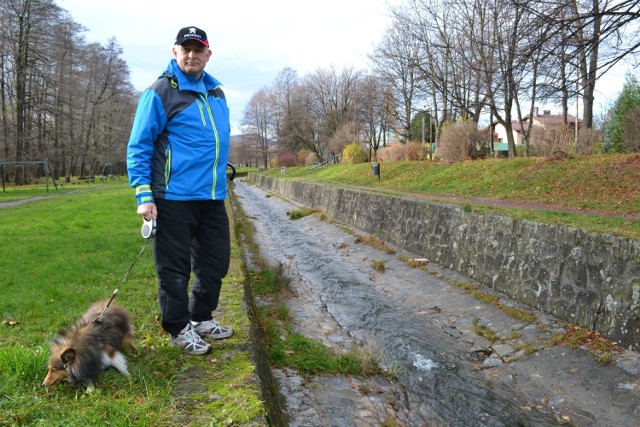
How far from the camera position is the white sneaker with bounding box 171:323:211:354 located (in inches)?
142

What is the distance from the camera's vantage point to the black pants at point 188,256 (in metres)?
3.47

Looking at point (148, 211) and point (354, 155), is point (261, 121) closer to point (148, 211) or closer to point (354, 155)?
point (354, 155)

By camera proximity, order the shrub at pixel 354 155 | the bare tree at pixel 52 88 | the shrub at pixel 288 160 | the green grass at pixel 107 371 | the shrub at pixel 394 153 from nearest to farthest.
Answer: the green grass at pixel 107 371
the shrub at pixel 394 153
the bare tree at pixel 52 88
the shrub at pixel 354 155
the shrub at pixel 288 160

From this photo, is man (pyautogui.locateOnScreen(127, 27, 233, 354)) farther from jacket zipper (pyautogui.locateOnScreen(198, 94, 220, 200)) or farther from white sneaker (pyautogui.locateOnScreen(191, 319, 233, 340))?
white sneaker (pyautogui.locateOnScreen(191, 319, 233, 340))

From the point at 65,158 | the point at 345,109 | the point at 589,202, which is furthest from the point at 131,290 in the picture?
the point at 345,109

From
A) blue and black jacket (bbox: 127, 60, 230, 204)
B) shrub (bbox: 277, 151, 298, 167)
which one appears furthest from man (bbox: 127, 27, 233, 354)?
shrub (bbox: 277, 151, 298, 167)

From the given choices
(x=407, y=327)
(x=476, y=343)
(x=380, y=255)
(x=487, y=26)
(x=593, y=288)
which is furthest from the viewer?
(x=487, y=26)

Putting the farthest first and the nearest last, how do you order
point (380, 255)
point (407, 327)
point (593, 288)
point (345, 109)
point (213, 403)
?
1. point (345, 109)
2. point (380, 255)
3. point (407, 327)
4. point (593, 288)
5. point (213, 403)

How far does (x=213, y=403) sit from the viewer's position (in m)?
2.87

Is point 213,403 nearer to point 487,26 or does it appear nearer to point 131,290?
point 131,290

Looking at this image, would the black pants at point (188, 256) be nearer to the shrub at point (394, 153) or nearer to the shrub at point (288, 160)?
the shrub at point (394, 153)

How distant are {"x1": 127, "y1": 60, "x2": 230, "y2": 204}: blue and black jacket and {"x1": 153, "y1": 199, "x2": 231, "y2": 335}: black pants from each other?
0.15 metres

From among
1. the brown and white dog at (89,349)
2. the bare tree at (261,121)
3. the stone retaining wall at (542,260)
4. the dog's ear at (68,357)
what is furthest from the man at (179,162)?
the bare tree at (261,121)

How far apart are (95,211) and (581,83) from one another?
15182 mm
